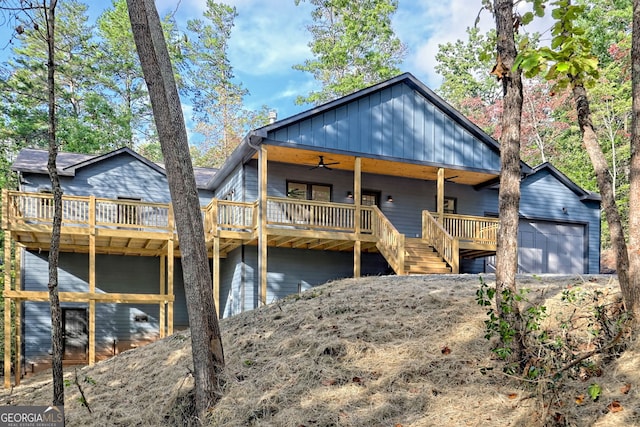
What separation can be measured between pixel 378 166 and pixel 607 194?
10.7 meters

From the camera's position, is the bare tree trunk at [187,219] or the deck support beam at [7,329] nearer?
the bare tree trunk at [187,219]

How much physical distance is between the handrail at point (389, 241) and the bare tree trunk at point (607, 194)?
7.99 m

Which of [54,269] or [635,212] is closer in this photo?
[635,212]

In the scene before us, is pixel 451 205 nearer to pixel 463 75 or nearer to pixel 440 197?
pixel 440 197

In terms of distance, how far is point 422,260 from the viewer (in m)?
14.0

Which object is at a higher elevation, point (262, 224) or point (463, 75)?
point (463, 75)

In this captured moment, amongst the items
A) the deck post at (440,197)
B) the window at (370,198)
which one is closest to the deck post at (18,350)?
the window at (370,198)

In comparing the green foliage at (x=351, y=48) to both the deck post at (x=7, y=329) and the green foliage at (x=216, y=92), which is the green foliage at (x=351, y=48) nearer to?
the green foliage at (x=216, y=92)

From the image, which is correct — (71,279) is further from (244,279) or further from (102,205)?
(244,279)

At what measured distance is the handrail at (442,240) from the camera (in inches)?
540

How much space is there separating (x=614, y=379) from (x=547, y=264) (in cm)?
1487

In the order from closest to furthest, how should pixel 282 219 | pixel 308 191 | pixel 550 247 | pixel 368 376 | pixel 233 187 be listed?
pixel 368 376 → pixel 282 219 → pixel 308 191 → pixel 233 187 → pixel 550 247

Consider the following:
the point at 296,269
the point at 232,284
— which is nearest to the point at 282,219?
the point at 296,269

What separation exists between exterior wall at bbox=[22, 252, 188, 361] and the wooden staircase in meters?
8.04
